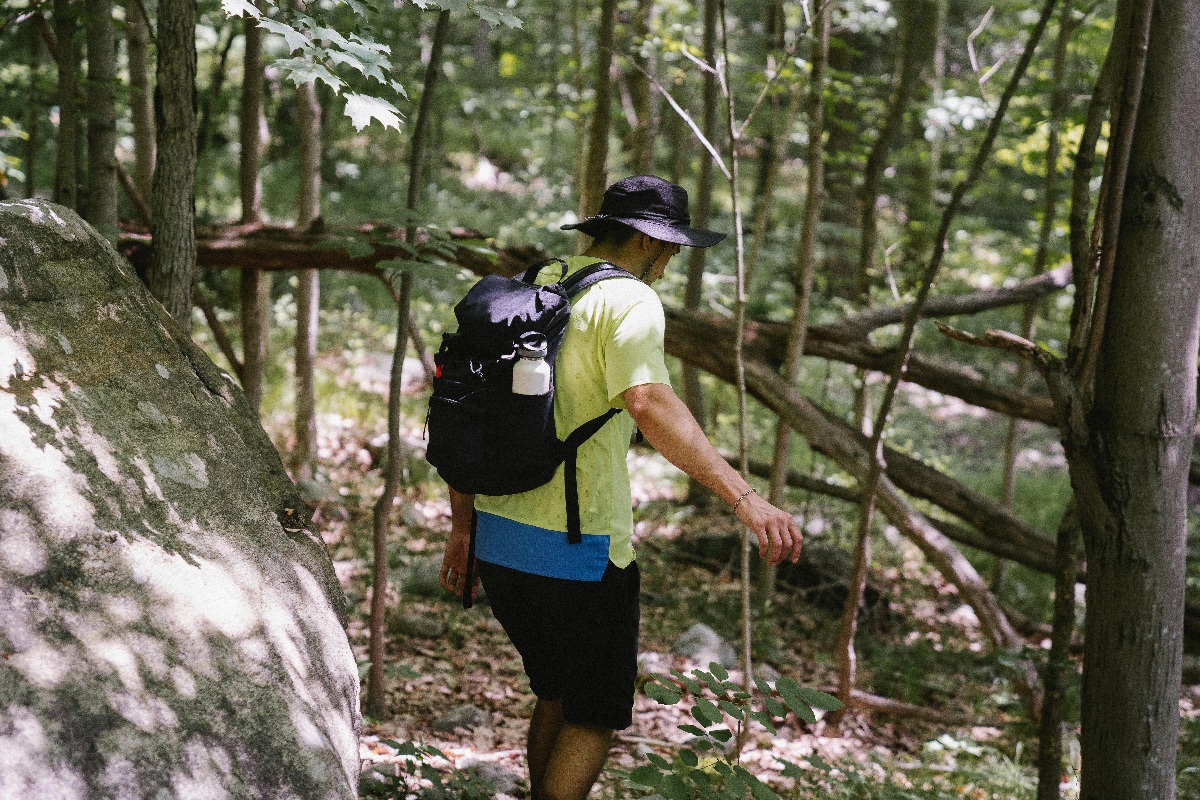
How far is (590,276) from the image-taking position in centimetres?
250

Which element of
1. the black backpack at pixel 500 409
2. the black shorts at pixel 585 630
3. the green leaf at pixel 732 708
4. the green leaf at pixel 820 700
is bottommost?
the green leaf at pixel 732 708

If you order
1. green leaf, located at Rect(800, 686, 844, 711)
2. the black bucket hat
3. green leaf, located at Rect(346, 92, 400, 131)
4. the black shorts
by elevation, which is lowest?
green leaf, located at Rect(800, 686, 844, 711)

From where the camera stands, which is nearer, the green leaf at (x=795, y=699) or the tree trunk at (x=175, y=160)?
the green leaf at (x=795, y=699)

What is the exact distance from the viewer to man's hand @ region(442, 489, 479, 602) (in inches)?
111

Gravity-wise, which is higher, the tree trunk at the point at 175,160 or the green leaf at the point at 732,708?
the tree trunk at the point at 175,160

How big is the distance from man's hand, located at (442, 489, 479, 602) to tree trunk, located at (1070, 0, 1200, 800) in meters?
1.88

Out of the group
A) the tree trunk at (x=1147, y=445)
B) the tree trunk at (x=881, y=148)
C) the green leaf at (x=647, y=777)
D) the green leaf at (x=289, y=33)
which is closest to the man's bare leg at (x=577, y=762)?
the green leaf at (x=647, y=777)

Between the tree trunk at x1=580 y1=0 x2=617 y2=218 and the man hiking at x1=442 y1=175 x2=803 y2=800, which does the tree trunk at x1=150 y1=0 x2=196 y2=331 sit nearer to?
the man hiking at x1=442 y1=175 x2=803 y2=800

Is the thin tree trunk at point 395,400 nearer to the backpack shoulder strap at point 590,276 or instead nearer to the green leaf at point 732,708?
the backpack shoulder strap at point 590,276

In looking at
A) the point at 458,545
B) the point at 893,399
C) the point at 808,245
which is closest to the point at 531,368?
the point at 458,545

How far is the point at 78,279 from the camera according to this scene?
2.41 m

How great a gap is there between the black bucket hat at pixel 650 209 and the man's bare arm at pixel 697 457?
0.54 m

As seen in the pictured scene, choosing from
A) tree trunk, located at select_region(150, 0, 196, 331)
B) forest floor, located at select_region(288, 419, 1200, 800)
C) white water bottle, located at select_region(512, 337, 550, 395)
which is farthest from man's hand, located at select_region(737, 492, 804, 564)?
tree trunk, located at select_region(150, 0, 196, 331)

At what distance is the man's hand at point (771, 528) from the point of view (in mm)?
2166
